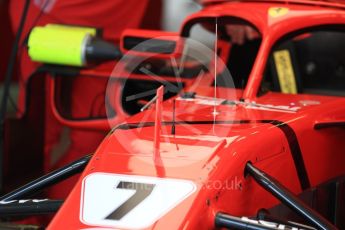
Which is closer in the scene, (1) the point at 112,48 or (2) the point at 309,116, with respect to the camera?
(2) the point at 309,116

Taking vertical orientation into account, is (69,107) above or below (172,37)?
below

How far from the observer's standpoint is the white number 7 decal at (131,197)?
1.41m

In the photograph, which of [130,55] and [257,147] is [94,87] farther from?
[257,147]

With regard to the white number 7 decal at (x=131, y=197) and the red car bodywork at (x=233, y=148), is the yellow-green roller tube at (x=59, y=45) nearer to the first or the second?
the red car bodywork at (x=233, y=148)

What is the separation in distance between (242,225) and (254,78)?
0.77m

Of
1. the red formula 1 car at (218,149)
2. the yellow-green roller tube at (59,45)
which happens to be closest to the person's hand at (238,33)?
the red formula 1 car at (218,149)

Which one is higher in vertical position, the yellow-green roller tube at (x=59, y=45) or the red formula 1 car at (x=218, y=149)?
the yellow-green roller tube at (x=59, y=45)

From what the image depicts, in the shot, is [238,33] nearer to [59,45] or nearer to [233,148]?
[59,45]

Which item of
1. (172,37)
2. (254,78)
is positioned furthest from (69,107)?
(254,78)

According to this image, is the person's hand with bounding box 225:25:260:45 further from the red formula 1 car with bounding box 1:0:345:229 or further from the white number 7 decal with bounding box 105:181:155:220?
the white number 7 decal with bounding box 105:181:155:220

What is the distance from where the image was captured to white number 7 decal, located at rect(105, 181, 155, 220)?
4.63 ft

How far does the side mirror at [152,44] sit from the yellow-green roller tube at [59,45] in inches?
7.8

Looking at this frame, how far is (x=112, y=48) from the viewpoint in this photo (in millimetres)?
2607

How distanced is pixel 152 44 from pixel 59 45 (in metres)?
0.42
